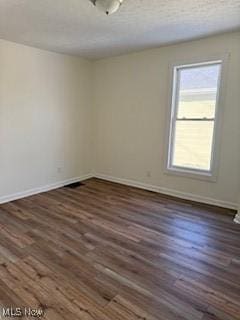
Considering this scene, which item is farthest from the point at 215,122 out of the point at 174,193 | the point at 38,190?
the point at 38,190

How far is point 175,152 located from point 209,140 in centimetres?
63

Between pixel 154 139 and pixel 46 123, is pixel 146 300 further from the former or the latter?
pixel 46 123

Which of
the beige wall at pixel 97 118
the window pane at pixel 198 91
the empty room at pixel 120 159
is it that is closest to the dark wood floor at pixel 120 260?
the empty room at pixel 120 159

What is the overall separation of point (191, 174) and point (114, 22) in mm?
2560

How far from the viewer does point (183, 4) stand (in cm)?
241

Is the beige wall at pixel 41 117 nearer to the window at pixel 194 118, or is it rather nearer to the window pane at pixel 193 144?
the window at pixel 194 118

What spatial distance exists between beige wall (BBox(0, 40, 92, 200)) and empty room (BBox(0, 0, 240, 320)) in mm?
22

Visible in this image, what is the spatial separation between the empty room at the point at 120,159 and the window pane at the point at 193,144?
18 millimetres

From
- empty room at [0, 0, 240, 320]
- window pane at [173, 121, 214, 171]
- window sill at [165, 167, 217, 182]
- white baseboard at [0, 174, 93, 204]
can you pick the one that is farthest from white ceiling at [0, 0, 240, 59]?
white baseboard at [0, 174, 93, 204]

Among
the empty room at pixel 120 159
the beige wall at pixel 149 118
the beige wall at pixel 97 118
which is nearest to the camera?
the empty room at pixel 120 159

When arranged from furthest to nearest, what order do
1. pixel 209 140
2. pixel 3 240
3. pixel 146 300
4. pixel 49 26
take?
pixel 209 140 < pixel 49 26 < pixel 3 240 < pixel 146 300

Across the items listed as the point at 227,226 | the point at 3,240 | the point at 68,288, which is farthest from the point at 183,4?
the point at 3,240

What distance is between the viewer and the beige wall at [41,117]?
3.74m

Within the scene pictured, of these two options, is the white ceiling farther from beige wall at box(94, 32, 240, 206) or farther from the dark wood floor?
the dark wood floor
